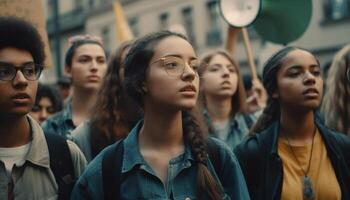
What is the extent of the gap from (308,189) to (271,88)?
78 centimetres

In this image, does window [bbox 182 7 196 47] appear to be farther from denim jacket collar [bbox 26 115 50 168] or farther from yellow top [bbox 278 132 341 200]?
denim jacket collar [bbox 26 115 50 168]

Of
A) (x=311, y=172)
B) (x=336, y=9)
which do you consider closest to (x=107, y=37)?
(x=336, y=9)

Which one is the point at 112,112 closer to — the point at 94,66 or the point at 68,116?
A: the point at 68,116

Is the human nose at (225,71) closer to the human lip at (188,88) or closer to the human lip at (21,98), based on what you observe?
the human lip at (188,88)

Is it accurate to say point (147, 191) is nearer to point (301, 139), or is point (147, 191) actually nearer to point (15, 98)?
point (15, 98)

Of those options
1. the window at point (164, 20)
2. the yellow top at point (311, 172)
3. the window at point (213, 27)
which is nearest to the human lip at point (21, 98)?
the yellow top at point (311, 172)

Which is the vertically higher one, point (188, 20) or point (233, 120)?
point (188, 20)

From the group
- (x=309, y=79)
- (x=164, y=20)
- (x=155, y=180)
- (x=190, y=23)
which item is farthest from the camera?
(x=164, y=20)

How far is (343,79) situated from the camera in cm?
440

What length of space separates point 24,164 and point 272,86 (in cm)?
177

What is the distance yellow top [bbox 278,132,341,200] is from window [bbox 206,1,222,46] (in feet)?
68.5

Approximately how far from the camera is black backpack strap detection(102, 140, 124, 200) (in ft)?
9.30

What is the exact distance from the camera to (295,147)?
12.0 feet

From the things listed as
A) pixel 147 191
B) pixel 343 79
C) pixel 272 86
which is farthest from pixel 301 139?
pixel 147 191
